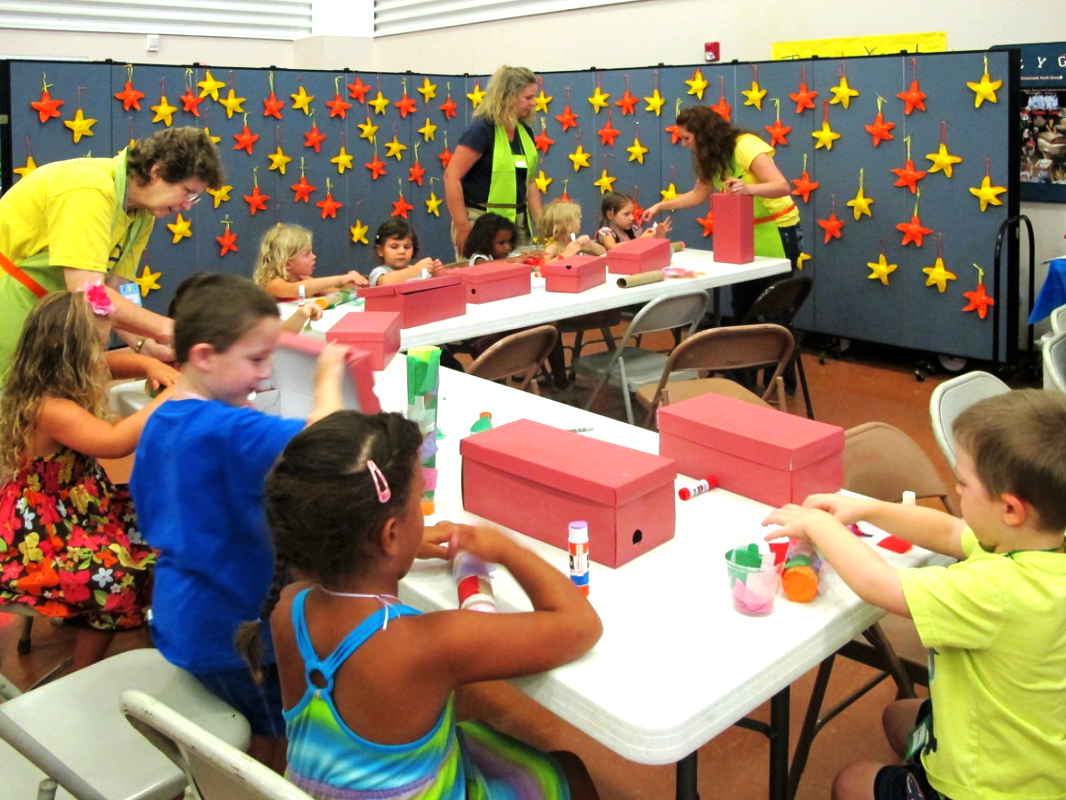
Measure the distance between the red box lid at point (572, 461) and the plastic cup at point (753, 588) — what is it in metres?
0.23

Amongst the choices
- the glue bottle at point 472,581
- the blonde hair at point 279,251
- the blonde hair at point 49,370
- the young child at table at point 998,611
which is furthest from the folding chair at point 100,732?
the blonde hair at point 279,251

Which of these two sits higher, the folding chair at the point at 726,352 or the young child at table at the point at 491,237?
the young child at table at the point at 491,237

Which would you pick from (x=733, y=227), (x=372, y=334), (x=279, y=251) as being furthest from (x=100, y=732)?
(x=733, y=227)

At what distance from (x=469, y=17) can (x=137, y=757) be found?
286 inches

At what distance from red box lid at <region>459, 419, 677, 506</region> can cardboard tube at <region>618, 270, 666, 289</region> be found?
2.29 meters

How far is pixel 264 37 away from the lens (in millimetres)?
8383

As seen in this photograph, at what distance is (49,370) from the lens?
7.76ft

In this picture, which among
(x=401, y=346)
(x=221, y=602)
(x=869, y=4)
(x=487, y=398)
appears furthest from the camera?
(x=869, y=4)

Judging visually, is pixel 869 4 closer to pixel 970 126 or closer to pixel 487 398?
pixel 970 126

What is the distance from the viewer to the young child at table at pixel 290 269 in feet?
13.8

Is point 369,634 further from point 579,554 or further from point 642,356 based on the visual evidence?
point 642,356

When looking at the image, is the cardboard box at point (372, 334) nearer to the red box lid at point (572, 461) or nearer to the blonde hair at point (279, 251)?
the red box lid at point (572, 461)

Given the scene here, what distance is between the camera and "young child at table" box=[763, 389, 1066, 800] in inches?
55.8

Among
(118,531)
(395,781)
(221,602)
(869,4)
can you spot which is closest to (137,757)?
(221,602)
